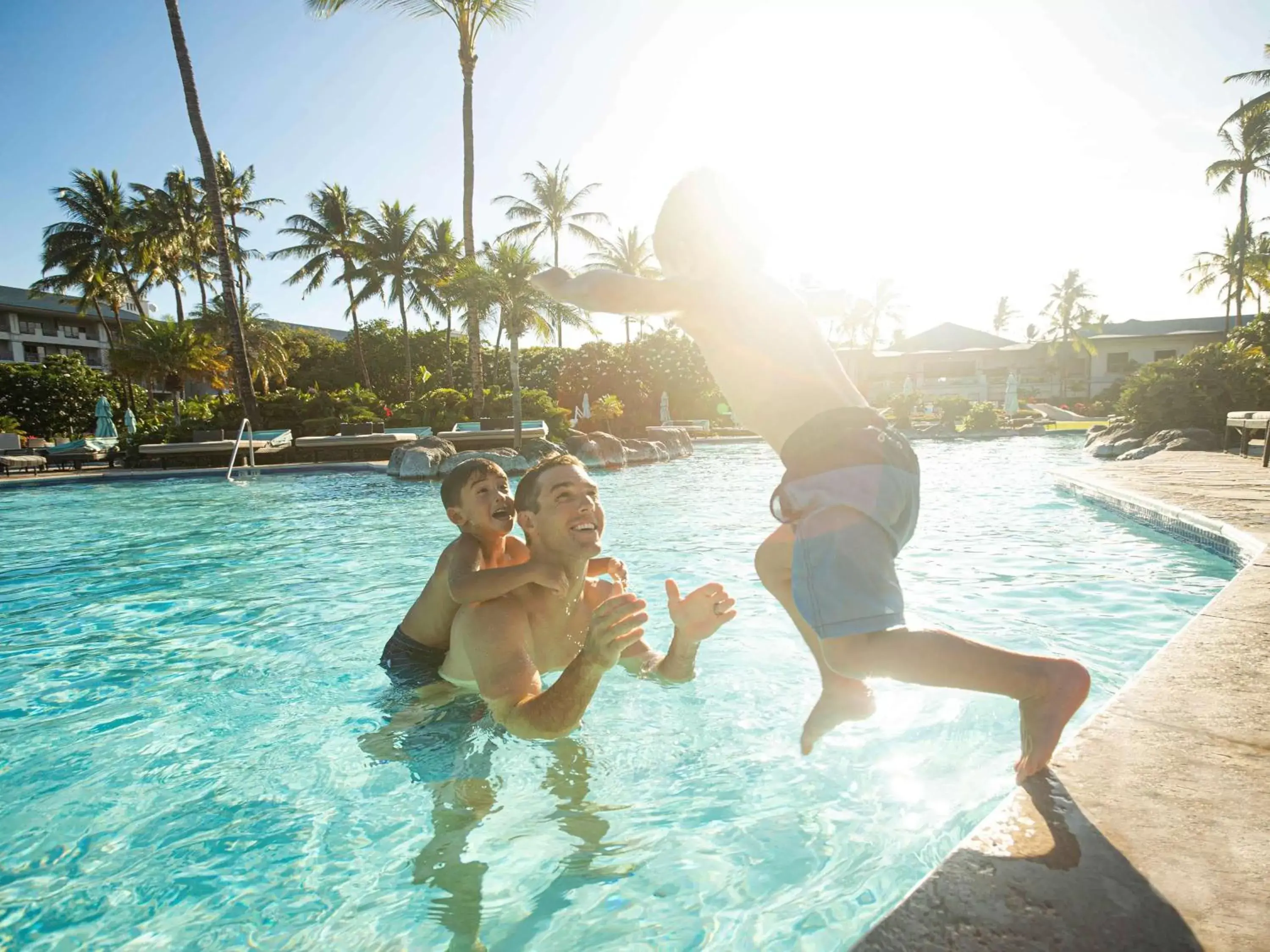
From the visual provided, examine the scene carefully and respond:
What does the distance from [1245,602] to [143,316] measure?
36.9 metres

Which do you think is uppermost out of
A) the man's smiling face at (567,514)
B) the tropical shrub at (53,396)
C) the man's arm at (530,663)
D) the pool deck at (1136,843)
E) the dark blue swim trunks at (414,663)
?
the tropical shrub at (53,396)

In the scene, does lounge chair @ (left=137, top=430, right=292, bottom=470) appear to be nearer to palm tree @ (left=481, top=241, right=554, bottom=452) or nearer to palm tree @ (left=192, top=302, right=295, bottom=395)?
palm tree @ (left=481, top=241, right=554, bottom=452)

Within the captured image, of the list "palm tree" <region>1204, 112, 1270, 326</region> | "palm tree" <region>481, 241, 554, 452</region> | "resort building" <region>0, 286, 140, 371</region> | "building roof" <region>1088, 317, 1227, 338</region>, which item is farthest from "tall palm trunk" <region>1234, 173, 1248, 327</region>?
"resort building" <region>0, 286, 140, 371</region>

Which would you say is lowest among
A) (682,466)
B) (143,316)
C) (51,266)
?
(682,466)

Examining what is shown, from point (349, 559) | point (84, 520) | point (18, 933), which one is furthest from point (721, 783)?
point (84, 520)

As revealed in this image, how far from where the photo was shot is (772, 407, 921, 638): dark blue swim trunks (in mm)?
1771

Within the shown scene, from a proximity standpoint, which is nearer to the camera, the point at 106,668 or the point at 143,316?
the point at 106,668


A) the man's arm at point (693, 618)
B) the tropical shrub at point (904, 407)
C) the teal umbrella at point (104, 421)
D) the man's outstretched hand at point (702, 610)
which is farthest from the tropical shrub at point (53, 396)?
the man's outstretched hand at point (702, 610)

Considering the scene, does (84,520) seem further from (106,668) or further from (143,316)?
(143,316)

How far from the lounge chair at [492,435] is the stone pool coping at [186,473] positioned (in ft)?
10.9

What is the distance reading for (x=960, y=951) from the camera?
44.2 inches

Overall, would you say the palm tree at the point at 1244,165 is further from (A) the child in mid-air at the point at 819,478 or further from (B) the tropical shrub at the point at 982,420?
(A) the child in mid-air at the point at 819,478

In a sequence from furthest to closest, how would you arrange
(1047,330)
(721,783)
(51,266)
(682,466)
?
(1047,330), (51,266), (682,466), (721,783)

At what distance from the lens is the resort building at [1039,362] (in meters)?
49.8
